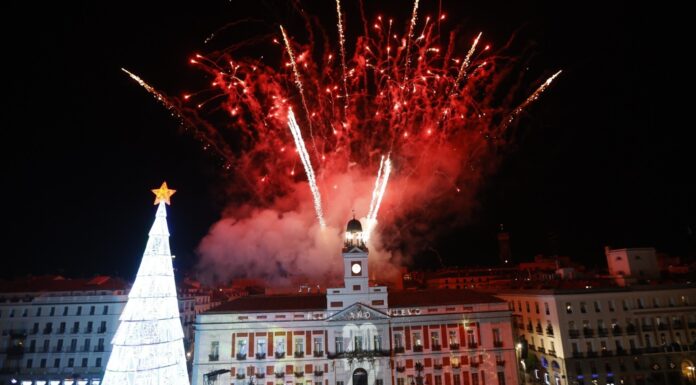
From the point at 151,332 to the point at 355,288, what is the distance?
22325mm

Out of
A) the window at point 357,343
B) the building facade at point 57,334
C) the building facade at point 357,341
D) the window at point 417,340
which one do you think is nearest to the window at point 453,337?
the building facade at point 357,341

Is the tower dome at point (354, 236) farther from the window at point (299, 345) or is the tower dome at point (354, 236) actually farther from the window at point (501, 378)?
the window at point (501, 378)

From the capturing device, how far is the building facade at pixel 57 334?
42.0 meters

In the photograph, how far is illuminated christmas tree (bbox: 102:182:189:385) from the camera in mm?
20281

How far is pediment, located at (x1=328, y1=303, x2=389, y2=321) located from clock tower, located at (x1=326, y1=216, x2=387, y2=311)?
Answer: 66 centimetres

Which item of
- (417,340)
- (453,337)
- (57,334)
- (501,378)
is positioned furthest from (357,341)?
(57,334)

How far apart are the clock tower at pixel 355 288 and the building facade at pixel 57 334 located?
25463 mm

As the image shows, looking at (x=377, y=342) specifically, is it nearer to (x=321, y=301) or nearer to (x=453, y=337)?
(x=321, y=301)

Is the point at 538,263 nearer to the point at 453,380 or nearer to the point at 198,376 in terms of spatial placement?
the point at 453,380

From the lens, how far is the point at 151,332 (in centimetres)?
2086

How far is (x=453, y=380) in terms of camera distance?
37938mm

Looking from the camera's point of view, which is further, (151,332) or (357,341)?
(357,341)

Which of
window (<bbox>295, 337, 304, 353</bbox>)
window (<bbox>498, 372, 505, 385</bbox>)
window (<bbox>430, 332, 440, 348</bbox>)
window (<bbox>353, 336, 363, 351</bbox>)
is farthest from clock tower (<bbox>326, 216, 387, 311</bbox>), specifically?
window (<bbox>498, 372, 505, 385</bbox>)

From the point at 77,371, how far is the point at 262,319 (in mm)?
21623
